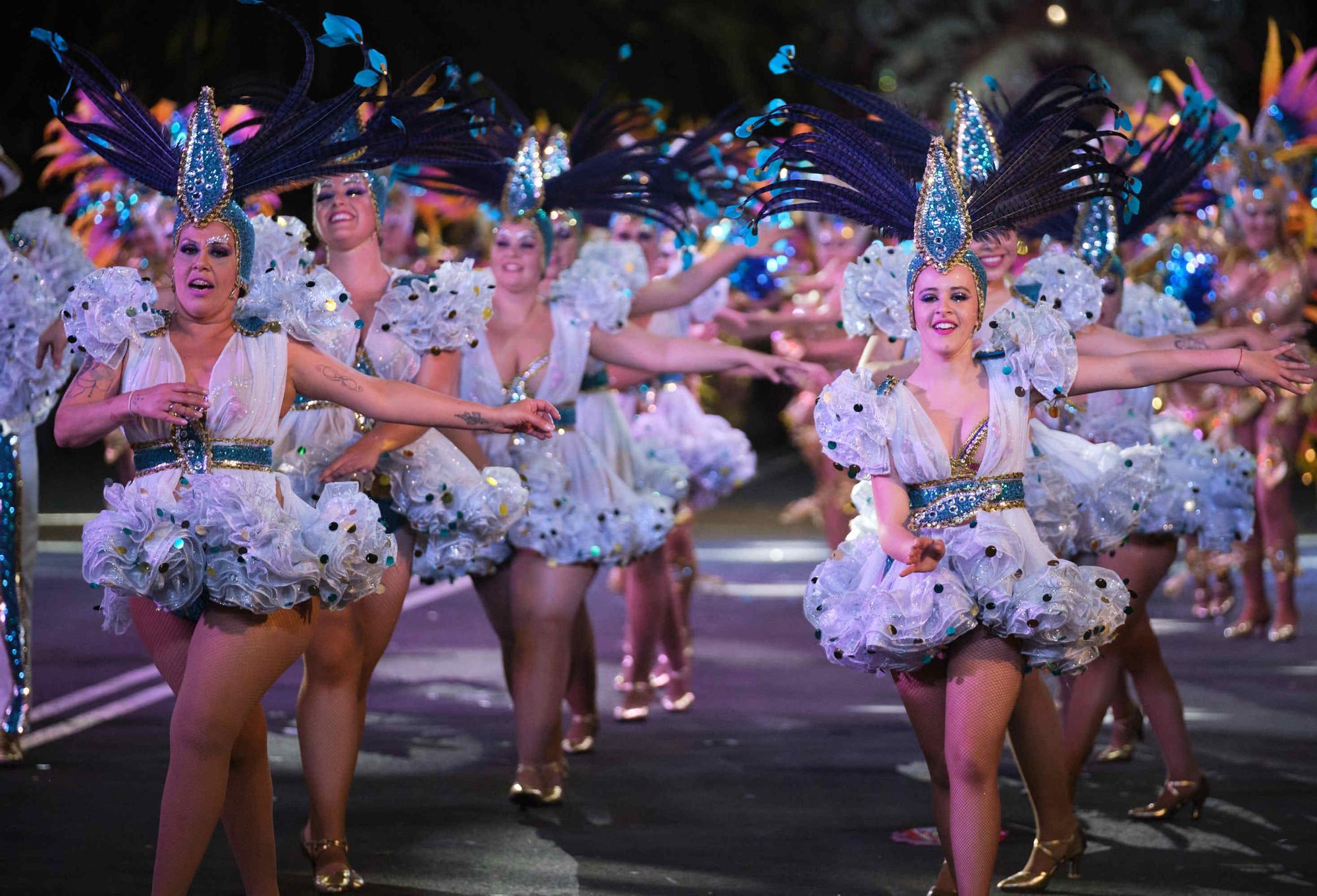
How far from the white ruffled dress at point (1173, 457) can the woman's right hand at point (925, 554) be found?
1889 millimetres

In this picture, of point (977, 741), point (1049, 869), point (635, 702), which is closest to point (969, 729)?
point (977, 741)

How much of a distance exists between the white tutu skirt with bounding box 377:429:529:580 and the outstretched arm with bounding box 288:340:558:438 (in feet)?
2.67

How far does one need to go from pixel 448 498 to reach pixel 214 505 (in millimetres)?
1325

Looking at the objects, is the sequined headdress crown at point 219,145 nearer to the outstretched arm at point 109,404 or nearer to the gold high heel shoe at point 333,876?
the outstretched arm at point 109,404

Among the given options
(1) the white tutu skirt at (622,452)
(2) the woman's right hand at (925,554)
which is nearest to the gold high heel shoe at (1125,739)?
(1) the white tutu skirt at (622,452)

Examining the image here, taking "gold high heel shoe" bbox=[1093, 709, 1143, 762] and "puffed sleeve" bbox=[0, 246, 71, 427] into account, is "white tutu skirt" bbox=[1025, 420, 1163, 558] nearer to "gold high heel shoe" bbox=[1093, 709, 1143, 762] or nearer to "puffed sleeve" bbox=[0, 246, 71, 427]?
"gold high heel shoe" bbox=[1093, 709, 1143, 762]

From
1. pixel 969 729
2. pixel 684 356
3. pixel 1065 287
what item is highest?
pixel 1065 287

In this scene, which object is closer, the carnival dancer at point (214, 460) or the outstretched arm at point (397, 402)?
the carnival dancer at point (214, 460)

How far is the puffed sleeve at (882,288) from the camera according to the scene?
18.7 ft

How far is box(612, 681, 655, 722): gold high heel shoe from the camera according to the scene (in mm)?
7871

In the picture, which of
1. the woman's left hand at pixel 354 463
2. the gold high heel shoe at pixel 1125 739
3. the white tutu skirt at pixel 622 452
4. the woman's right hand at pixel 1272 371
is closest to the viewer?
the woman's right hand at pixel 1272 371

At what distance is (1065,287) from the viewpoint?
579 cm

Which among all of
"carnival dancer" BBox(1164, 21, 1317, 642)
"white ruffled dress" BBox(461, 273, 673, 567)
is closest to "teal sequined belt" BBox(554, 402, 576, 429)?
"white ruffled dress" BBox(461, 273, 673, 567)

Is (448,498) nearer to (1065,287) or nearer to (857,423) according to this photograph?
(857,423)
